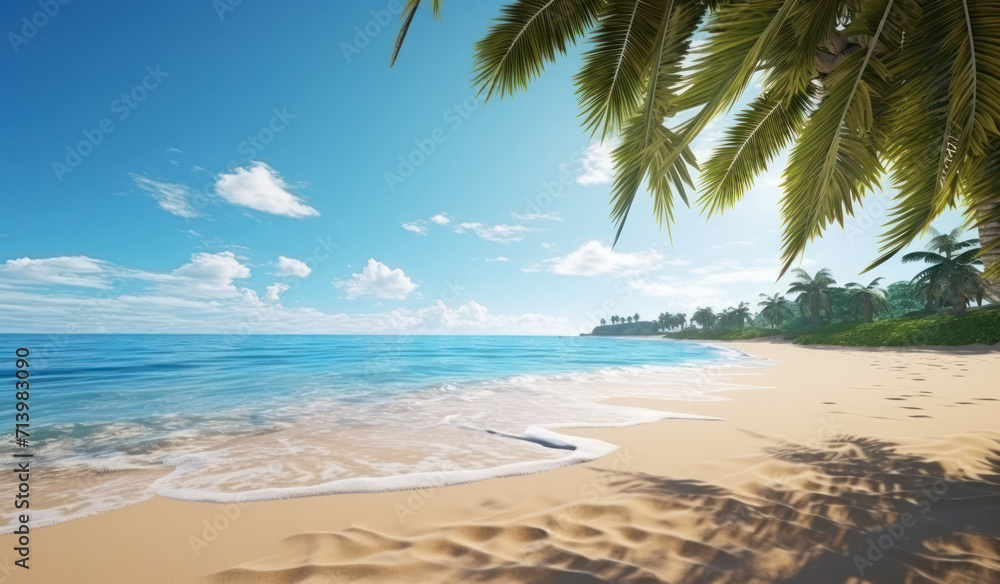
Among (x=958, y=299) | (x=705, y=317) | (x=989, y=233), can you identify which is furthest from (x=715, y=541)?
(x=705, y=317)

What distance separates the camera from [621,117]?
14.1ft

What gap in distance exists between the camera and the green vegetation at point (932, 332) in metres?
19.7

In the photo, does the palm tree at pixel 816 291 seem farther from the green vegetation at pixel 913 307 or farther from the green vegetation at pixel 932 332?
the green vegetation at pixel 932 332

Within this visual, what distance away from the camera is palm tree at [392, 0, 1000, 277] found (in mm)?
2842

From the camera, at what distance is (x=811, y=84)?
488 cm

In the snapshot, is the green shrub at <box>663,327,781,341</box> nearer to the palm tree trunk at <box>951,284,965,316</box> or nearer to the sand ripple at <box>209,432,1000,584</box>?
the palm tree trunk at <box>951,284,965,316</box>

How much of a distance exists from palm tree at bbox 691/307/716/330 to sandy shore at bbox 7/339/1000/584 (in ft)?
296

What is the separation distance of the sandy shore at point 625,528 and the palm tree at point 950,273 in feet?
123

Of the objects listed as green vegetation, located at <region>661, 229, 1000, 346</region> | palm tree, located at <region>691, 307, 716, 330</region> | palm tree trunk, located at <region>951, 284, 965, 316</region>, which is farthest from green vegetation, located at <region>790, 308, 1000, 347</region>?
palm tree, located at <region>691, 307, 716, 330</region>

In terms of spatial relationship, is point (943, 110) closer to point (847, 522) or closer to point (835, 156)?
point (835, 156)

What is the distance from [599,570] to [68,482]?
5.46 m

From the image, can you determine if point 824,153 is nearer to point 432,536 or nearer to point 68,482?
point 432,536

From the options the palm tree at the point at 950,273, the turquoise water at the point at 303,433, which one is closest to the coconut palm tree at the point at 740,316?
the palm tree at the point at 950,273

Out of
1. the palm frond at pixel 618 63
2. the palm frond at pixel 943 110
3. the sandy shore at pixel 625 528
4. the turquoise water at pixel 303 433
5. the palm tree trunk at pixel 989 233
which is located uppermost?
the palm frond at pixel 618 63
